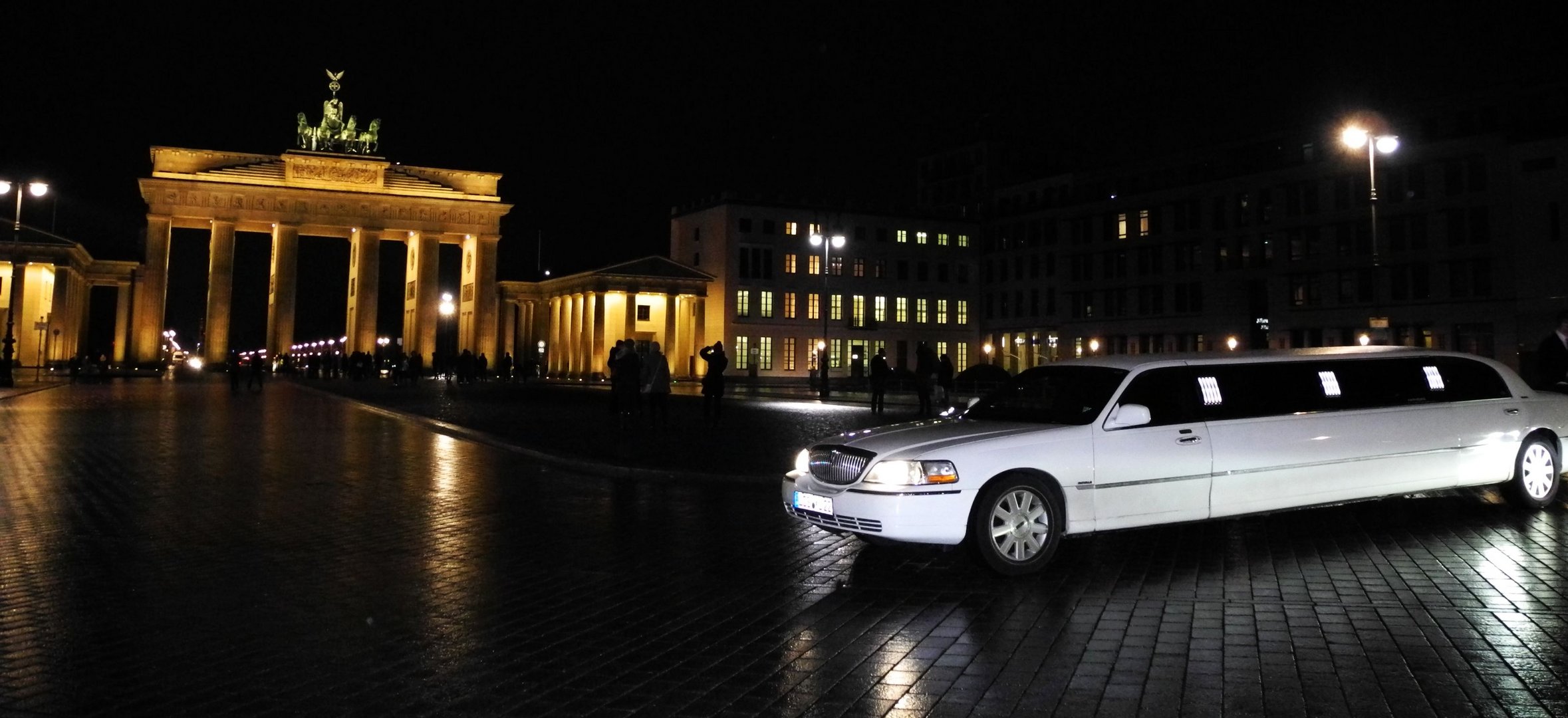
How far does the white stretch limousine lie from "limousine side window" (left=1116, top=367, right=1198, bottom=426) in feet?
0.04

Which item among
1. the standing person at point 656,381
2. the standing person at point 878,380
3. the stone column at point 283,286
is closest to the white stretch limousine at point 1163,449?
the standing person at point 656,381

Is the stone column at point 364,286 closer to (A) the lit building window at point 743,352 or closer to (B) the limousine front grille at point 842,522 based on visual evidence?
(A) the lit building window at point 743,352

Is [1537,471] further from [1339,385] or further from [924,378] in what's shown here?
[924,378]

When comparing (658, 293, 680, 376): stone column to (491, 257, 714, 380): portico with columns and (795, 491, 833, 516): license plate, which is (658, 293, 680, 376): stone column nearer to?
(491, 257, 714, 380): portico with columns

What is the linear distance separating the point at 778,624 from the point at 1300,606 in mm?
3250

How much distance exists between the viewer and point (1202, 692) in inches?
188

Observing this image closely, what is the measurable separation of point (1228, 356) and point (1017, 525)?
8.74 ft

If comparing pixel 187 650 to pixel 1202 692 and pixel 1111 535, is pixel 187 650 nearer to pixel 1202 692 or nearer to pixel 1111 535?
pixel 1202 692

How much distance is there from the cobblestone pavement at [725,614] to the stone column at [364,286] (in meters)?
72.0

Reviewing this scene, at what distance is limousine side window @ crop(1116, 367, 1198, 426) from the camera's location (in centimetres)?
805

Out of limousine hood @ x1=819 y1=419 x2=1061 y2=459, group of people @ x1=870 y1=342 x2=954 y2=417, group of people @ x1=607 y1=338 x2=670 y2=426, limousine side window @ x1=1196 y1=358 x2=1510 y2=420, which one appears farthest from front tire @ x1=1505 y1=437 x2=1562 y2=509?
group of people @ x1=870 y1=342 x2=954 y2=417

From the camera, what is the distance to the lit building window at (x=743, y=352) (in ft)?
265

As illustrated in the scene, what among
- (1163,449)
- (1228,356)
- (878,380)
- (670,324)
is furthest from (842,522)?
(670,324)

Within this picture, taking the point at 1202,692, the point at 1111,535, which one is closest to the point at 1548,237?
the point at 1111,535
